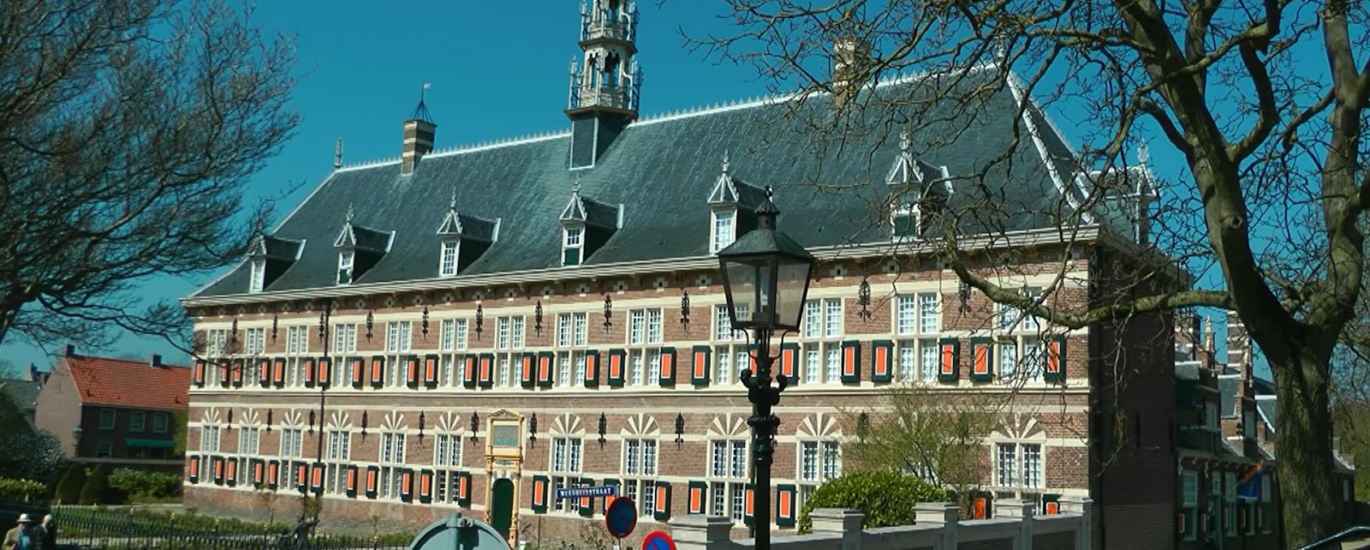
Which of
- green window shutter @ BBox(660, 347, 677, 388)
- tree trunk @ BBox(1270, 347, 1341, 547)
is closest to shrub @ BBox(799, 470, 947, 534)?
tree trunk @ BBox(1270, 347, 1341, 547)

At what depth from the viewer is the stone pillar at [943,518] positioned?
16.8 m

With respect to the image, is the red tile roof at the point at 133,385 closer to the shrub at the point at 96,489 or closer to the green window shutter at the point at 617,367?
the shrub at the point at 96,489

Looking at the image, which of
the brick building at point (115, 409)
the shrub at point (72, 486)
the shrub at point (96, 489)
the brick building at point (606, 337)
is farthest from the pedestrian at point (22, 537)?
the brick building at point (115, 409)

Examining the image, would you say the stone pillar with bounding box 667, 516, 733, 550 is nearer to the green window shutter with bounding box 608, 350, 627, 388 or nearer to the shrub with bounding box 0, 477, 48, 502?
the green window shutter with bounding box 608, 350, 627, 388

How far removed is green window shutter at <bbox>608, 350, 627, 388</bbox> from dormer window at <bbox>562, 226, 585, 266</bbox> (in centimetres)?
252

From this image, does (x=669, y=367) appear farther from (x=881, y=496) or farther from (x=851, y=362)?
(x=881, y=496)

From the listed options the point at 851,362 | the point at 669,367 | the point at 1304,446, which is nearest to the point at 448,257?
the point at 669,367

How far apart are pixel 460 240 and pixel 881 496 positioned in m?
19.2

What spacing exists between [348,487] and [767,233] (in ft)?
105

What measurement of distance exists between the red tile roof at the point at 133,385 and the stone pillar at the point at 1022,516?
50.9 metres

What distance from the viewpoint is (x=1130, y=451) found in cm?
2828

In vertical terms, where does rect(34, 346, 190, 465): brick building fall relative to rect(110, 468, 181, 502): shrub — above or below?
above

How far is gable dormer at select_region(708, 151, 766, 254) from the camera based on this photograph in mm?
30906

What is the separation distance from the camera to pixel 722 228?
31203mm
